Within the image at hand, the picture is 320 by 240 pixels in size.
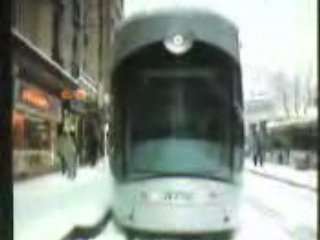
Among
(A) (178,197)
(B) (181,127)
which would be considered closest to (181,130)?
(B) (181,127)

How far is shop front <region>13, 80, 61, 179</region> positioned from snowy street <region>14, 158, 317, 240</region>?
4cm

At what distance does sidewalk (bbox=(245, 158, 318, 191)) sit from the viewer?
3.05 metres

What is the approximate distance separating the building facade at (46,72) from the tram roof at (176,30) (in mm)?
129

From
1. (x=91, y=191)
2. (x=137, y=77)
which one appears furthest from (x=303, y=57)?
(x=91, y=191)

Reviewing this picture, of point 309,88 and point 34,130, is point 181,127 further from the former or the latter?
point 34,130

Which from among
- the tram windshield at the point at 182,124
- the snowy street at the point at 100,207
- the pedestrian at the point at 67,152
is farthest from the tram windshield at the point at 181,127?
the pedestrian at the point at 67,152

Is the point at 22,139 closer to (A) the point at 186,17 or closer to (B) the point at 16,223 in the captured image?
(B) the point at 16,223

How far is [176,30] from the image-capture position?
3.07m

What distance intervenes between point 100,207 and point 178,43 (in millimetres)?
478

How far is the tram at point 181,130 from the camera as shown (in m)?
3.06

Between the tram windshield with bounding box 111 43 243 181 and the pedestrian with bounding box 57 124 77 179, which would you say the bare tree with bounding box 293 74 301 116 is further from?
the pedestrian with bounding box 57 124 77 179

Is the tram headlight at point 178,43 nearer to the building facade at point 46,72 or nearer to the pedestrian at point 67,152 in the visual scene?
the building facade at point 46,72

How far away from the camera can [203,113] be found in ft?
10.1

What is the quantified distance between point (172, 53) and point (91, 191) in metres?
0.43
